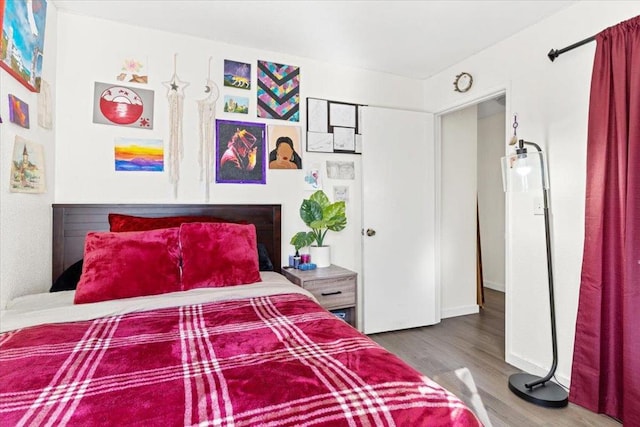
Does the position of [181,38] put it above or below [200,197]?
above

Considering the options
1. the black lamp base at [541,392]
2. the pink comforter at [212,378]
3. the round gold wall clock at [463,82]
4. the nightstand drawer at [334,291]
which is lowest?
the black lamp base at [541,392]

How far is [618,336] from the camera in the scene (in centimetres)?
186

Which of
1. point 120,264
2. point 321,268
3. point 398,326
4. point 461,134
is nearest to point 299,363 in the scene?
point 120,264

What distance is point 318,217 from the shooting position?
111 inches

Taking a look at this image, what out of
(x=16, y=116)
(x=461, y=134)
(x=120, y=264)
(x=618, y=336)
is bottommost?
(x=618, y=336)

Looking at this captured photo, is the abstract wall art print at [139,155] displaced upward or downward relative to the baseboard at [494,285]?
upward

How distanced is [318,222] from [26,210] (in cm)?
187

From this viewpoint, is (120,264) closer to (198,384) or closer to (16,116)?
(16,116)

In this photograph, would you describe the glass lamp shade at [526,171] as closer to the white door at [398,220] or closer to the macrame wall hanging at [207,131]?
the white door at [398,220]

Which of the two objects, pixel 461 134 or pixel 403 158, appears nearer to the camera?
pixel 403 158

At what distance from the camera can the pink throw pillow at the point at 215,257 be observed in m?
1.98

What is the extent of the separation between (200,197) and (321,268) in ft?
3.67

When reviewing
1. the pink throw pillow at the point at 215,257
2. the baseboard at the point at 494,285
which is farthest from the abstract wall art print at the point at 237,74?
the baseboard at the point at 494,285

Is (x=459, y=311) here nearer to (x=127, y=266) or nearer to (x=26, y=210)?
(x=127, y=266)
